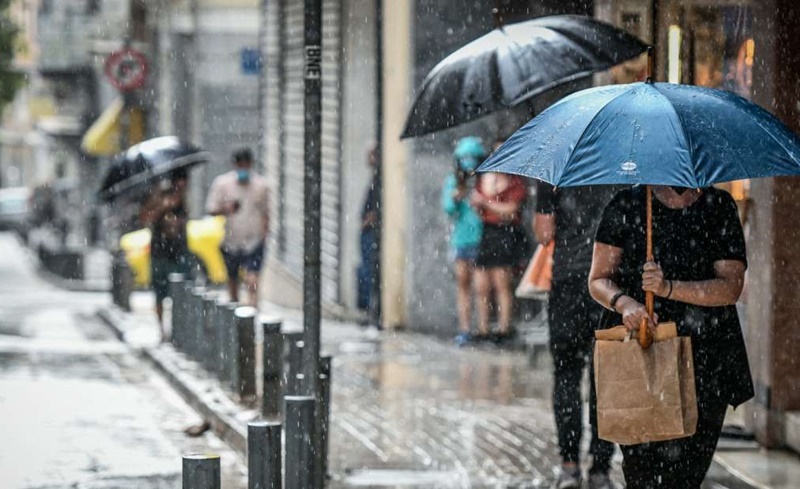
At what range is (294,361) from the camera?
917 cm

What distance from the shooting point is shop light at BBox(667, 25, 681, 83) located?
9250 mm

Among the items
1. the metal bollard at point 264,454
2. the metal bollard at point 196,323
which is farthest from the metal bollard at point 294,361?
the metal bollard at point 196,323

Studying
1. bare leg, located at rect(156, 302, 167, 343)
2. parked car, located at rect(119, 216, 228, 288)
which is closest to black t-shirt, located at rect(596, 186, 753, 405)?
bare leg, located at rect(156, 302, 167, 343)

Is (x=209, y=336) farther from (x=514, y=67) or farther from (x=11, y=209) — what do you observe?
(x=11, y=209)

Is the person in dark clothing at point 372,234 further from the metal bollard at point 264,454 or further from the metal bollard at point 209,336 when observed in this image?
the metal bollard at point 264,454

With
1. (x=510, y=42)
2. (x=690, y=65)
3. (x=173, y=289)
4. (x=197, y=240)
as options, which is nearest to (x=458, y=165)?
(x=173, y=289)

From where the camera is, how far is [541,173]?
244 inches

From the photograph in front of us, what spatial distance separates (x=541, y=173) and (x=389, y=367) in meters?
7.45

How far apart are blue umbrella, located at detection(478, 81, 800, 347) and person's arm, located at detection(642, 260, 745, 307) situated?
2.5 inches

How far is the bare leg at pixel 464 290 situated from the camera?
14906 mm

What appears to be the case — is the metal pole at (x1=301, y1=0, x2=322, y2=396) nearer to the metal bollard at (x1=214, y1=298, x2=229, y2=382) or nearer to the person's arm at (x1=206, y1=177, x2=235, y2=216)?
the metal bollard at (x1=214, y1=298, x2=229, y2=382)

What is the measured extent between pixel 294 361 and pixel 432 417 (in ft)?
6.53

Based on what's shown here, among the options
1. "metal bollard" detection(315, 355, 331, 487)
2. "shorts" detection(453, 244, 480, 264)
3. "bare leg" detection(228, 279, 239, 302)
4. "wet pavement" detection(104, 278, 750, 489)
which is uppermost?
"shorts" detection(453, 244, 480, 264)

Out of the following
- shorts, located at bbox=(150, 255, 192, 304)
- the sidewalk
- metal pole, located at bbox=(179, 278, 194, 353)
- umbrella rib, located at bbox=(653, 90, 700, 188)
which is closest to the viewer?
umbrella rib, located at bbox=(653, 90, 700, 188)
